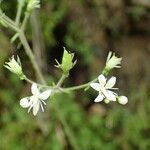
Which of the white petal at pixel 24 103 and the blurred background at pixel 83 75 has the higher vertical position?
the white petal at pixel 24 103

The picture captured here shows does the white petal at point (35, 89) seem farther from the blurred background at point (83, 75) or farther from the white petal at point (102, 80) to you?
the blurred background at point (83, 75)

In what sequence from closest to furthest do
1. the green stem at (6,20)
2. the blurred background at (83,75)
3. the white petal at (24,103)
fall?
the white petal at (24,103) < the green stem at (6,20) < the blurred background at (83,75)

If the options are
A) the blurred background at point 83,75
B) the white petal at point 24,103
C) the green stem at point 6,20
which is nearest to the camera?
the white petal at point 24,103

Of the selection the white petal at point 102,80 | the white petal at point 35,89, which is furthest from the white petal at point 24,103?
the white petal at point 102,80

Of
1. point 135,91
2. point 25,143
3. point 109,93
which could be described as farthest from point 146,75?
point 109,93

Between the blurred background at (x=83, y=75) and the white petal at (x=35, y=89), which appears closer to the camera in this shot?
the white petal at (x=35, y=89)

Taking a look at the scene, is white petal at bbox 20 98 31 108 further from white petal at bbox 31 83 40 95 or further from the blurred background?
the blurred background

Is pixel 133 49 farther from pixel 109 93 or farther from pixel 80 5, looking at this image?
pixel 109 93

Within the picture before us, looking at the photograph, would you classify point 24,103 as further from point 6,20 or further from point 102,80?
point 6,20
